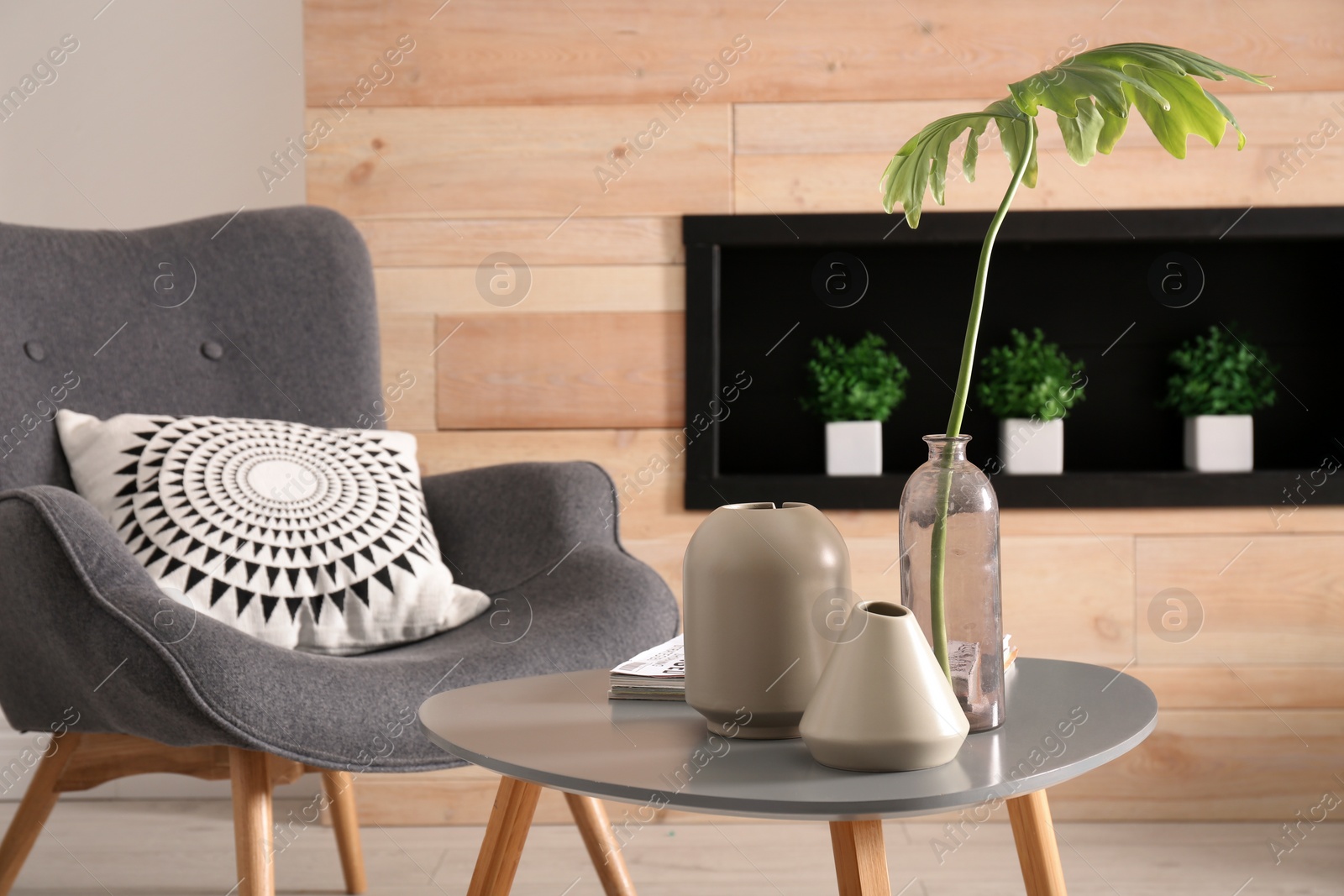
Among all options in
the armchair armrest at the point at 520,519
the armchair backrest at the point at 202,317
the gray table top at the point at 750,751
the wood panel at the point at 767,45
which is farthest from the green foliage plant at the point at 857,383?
the gray table top at the point at 750,751

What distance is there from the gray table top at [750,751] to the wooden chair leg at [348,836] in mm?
681

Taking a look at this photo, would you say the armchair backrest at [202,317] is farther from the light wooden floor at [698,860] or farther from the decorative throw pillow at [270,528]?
the light wooden floor at [698,860]

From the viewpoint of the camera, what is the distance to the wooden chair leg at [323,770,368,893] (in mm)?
1436

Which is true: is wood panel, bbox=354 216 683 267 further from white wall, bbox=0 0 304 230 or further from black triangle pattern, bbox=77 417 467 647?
black triangle pattern, bbox=77 417 467 647

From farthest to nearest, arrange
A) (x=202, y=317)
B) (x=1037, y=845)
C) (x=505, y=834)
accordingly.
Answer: (x=202, y=317) < (x=505, y=834) < (x=1037, y=845)

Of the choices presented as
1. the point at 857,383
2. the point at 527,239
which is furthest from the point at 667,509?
the point at 527,239

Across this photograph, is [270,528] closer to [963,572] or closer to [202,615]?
[202,615]

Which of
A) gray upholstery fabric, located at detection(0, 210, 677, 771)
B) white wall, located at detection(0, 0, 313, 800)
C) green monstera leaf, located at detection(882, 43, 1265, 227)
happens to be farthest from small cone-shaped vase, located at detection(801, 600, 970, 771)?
white wall, located at detection(0, 0, 313, 800)

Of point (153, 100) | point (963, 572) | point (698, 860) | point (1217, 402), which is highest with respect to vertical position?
point (153, 100)

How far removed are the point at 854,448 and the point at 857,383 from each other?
0.11m

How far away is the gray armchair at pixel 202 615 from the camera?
0.94 metres

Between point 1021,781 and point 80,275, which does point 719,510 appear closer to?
point 1021,781

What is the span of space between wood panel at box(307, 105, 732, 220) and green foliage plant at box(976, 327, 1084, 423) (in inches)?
22.1

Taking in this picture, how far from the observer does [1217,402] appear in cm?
186
